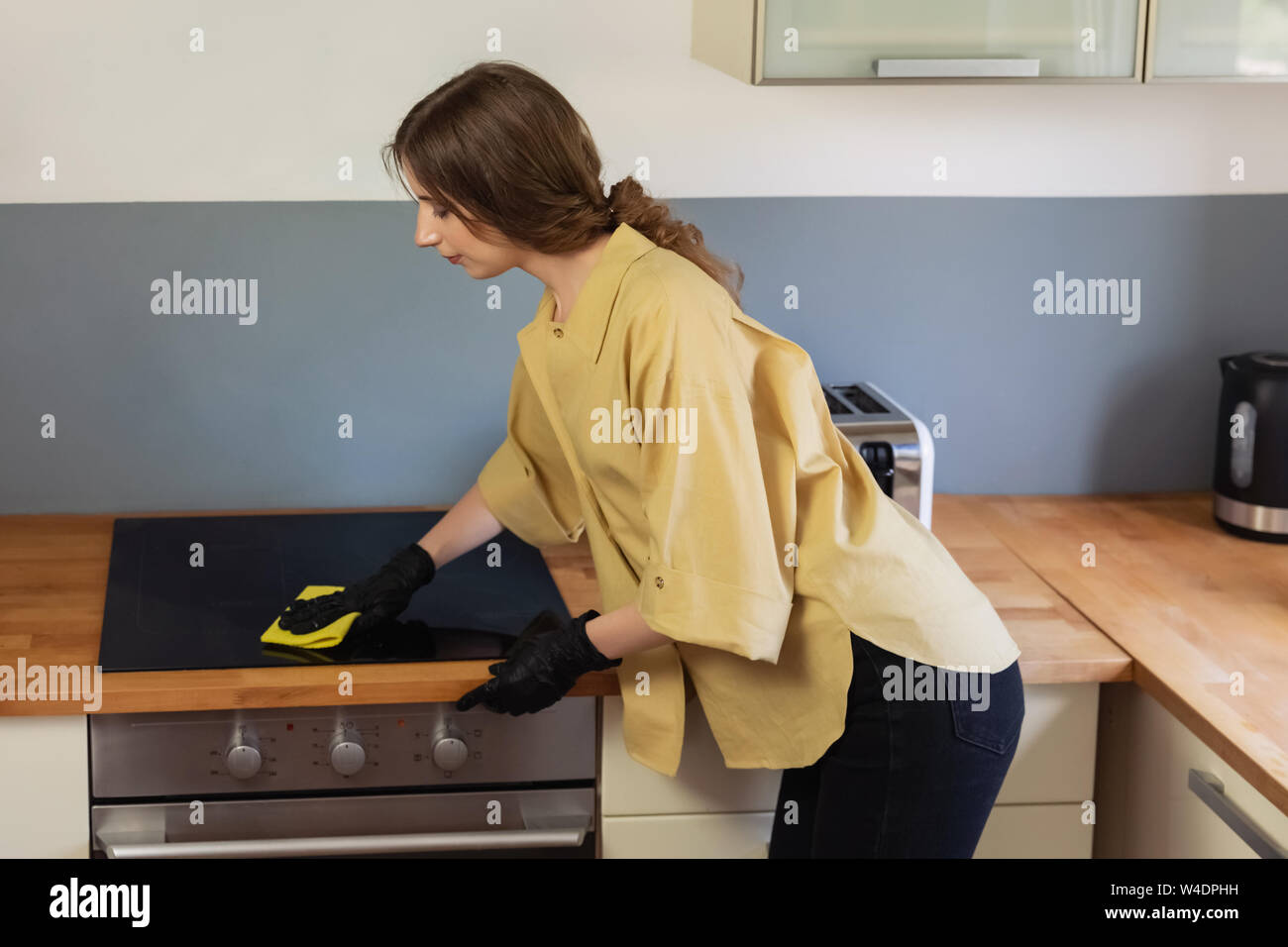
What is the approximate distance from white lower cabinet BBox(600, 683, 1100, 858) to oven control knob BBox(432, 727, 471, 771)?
161mm

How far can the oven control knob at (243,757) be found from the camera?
1527 millimetres

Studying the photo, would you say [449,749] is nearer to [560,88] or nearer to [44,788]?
[44,788]

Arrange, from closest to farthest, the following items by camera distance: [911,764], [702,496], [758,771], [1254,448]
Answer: [702,496]
[911,764]
[758,771]
[1254,448]

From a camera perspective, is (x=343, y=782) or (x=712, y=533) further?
(x=343, y=782)

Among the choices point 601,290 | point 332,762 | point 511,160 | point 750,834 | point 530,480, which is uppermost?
point 511,160

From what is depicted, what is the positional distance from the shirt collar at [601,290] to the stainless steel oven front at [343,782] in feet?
1.42

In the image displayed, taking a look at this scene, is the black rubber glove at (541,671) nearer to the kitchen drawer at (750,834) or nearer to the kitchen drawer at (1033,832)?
the kitchen drawer at (750,834)

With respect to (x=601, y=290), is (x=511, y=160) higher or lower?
higher

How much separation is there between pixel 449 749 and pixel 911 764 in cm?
50

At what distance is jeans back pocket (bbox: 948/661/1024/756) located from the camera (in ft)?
4.64

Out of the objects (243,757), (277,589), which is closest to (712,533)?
(243,757)

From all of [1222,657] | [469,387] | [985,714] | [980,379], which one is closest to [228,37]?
[469,387]

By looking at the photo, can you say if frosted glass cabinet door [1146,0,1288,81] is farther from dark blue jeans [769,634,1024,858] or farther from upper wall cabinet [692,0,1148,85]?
dark blue jeans [769,634,1024,858]

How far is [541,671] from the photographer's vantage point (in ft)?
4.74
